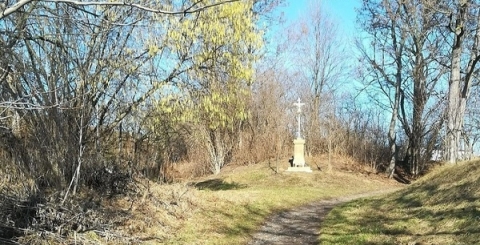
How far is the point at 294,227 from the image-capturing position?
10.9 m

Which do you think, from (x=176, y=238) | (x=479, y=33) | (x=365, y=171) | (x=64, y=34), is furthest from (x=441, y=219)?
(x=365, y=171)

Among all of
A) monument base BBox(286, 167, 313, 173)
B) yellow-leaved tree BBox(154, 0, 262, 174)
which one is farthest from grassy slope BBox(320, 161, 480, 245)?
monument base BBox(286, 167, 313, 173)

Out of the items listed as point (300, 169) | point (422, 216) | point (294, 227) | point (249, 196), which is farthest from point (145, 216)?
point (300, 169)

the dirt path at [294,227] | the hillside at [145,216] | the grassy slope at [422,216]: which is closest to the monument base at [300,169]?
the hillside at [145,216]

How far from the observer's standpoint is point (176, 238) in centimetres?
842

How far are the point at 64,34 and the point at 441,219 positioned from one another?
25.8 feet

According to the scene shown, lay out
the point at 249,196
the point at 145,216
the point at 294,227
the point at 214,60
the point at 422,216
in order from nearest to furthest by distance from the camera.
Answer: the point at 145,216 < the point at 422,216 < the point at 214,60 < the point at 294,227 < the point at 249,196

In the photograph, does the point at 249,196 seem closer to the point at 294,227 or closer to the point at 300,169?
the point at 294,227

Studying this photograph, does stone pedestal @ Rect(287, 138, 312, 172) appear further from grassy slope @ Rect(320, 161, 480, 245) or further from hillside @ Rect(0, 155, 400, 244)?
grassy slope @ Rect(320, 161, 480, 245)

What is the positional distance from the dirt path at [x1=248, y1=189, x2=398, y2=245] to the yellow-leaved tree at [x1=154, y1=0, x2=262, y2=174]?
265 centimetres

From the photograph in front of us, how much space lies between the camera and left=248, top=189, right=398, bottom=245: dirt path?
9.28 meters

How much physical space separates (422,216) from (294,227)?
9.21ft

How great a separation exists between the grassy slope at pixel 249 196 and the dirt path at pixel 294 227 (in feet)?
A: 0.91

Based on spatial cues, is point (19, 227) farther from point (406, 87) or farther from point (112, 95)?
point (406, 87)
